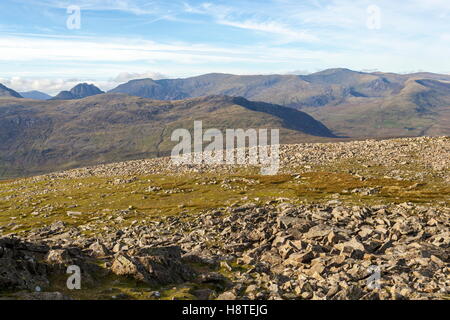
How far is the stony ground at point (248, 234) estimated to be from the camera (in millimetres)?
23625

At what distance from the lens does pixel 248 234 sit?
36.9m

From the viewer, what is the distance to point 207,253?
1275 inches

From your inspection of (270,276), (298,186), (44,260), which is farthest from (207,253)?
(298,186)

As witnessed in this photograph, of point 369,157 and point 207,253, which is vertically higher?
point 369,157

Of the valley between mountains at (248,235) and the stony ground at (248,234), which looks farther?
the stony ground at (248,234)

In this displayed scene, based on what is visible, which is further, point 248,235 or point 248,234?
point 248,234

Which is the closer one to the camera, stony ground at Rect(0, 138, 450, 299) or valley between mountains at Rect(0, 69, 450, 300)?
valley between mountains at Rect(0, 69, 450, 300)

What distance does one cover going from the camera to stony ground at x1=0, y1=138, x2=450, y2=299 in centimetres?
2362
